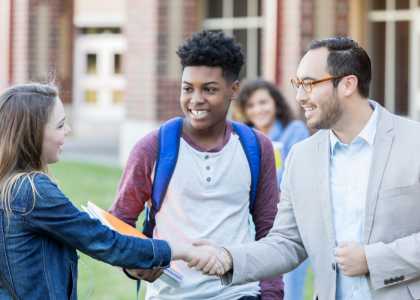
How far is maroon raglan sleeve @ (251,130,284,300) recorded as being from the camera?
10.2ft

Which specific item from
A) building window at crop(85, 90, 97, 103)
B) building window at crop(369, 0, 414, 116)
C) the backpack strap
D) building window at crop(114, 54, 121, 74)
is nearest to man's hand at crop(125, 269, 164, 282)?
the backpack strap

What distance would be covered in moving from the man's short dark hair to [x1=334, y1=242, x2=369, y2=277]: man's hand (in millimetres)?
740

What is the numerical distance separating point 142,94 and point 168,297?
9082mm

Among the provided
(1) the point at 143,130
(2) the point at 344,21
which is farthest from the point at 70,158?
(2) the point at 344,21

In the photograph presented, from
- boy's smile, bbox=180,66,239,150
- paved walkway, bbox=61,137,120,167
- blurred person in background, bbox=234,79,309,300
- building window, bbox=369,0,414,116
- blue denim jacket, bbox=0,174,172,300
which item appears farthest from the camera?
paved walkway, bbox=61,137,120,167

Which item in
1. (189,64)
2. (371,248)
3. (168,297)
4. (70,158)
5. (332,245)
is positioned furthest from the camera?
(70,158)

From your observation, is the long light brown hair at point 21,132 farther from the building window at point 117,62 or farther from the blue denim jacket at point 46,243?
the building window at point 117,62

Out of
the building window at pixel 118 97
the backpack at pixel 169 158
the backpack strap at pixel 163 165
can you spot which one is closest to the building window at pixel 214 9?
the backpack at pixel 169 158

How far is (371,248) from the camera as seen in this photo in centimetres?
247

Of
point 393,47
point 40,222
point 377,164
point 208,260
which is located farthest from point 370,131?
point 393,47

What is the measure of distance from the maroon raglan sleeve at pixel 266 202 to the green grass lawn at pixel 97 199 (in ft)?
3.53

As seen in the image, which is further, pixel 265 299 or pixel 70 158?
pixel 70 158

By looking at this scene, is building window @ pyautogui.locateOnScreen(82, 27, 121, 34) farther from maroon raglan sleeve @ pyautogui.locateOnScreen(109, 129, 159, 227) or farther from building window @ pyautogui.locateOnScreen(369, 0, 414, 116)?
maroon raglan sleeve @ pyautogui.locateOnScreen(109, 129, 159, 227)

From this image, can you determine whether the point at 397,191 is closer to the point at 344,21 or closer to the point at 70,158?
the point at 344,21
